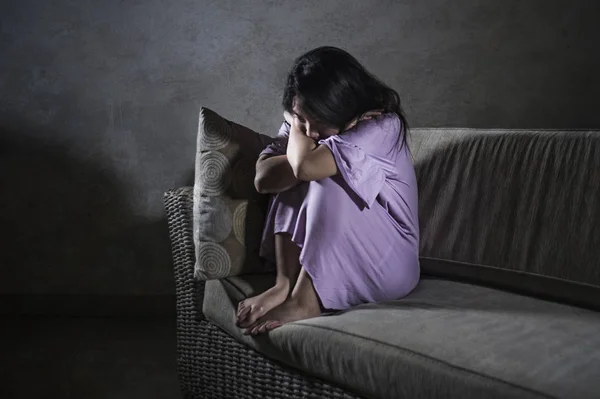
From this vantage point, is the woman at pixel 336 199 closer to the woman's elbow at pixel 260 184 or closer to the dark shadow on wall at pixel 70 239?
the woman's elbow at pixel 260 184

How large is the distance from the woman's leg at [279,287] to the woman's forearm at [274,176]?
0.14 meters

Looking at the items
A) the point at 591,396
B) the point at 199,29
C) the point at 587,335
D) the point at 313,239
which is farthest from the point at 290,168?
the point at 199,29

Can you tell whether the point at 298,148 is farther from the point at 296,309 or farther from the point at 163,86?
the point at 163,86

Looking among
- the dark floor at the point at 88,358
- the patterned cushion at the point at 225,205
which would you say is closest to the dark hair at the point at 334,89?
the patterned cushion at the point at 225,205

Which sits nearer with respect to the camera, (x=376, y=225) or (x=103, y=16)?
(x=376, y=225)

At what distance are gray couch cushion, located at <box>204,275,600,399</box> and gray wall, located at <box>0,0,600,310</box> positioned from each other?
3.77 feet

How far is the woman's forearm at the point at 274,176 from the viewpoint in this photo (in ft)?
6.64

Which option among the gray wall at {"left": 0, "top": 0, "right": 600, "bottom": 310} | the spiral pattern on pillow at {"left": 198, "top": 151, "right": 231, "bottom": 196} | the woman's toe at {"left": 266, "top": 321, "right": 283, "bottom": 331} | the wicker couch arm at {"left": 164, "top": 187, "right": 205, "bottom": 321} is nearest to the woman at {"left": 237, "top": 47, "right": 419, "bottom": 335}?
the woman's toe at {"left": 266, "top": 321, "right": 283, "bottom": 331}

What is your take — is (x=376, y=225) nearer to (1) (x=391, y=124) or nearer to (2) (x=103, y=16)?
(1) (x=391, y=124)

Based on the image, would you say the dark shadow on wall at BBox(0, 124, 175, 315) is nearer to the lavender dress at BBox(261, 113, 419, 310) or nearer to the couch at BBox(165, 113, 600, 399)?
the couch at BBox(165, 113, 600, 399)

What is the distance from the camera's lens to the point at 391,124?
2014 mm

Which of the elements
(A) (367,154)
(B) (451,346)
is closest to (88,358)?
(A) (367,154)

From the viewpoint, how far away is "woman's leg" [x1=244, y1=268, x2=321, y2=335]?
6.12 ft

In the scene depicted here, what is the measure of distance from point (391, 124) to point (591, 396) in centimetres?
97
